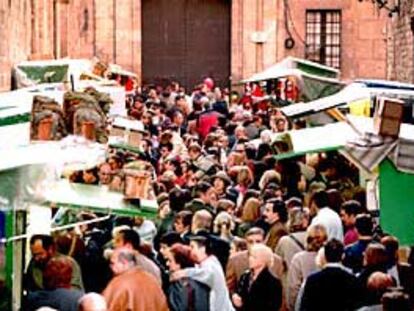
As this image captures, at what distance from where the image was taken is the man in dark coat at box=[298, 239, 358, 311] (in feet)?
40.4

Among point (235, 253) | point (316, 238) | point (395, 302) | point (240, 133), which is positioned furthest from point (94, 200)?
point (240, 133)

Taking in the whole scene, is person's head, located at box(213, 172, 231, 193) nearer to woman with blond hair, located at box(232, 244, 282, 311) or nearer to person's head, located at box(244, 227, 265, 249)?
person's head, located at box(244, 227, 265, 249)

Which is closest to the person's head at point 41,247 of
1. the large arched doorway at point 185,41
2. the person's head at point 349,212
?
the person's head at point 349,212

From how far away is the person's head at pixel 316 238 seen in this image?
13.5 meters

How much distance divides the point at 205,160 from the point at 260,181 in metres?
2.50

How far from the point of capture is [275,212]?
588 inches

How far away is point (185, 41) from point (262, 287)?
2961cm

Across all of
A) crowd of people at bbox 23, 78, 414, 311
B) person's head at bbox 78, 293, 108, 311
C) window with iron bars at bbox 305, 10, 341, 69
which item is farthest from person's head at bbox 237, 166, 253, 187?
window with iron bars at bbox 305, 10, 341, 69

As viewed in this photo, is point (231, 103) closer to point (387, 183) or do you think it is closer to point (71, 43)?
point (71, 43)

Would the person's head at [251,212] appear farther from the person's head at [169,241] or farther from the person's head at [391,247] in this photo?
the person's head at [391,247]

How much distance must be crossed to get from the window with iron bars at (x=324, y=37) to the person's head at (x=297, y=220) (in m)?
26.5

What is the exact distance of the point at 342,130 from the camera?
1577 cm

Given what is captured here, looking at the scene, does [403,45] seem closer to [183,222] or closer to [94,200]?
[183,222]

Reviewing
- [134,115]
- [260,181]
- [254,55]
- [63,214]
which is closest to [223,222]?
[63,214]
